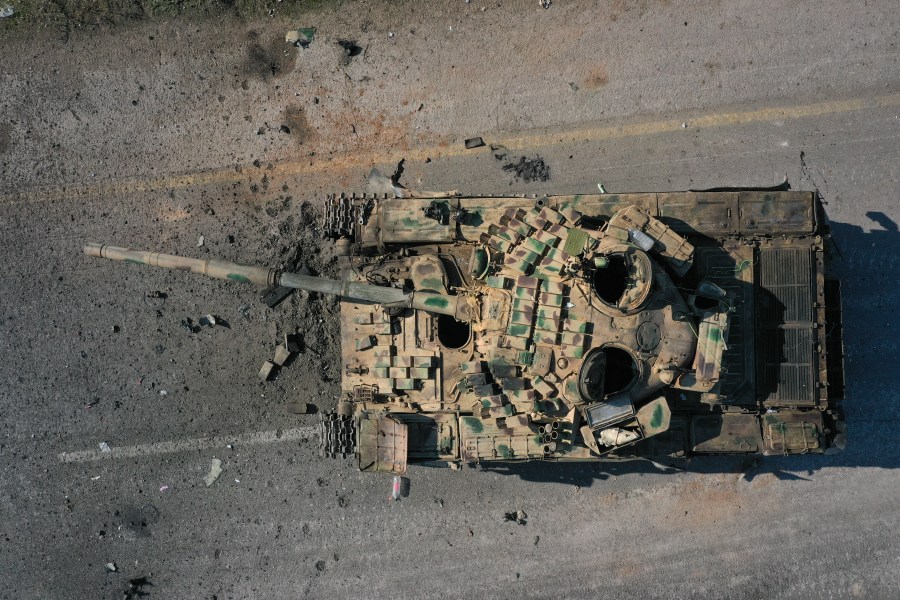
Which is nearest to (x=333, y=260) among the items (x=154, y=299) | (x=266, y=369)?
(x=266, y=369)

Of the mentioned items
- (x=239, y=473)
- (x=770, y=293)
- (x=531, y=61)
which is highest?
(x=531, y=61)

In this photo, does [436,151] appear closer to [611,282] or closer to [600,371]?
[611,282]

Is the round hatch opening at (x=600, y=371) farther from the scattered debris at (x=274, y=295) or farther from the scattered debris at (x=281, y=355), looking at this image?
the scattered debris at (x=274, y=295)

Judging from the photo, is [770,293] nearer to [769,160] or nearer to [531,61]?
[769,160]

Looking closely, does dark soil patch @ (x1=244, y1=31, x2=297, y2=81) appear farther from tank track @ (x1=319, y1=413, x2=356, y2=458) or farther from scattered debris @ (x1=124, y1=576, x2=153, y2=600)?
scattered debris @ (x1=124, y1=576, x2=153, y2=600)

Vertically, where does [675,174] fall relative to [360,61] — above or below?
below

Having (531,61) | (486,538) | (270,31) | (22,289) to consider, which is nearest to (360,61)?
(270,31)

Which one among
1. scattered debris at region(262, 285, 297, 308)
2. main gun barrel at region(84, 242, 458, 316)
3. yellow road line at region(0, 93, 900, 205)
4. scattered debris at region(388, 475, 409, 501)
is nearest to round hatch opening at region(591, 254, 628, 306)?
main gun barrel at region(84, 242, 458, 316)
